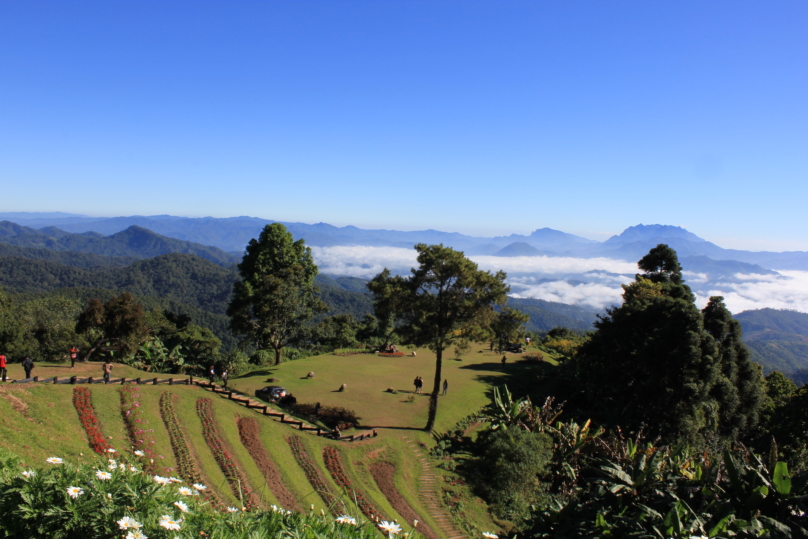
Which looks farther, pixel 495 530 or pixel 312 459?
pixel 312 459

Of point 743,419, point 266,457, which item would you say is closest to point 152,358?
point 266,457

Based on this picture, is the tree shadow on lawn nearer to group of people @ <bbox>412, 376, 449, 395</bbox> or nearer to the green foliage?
group of people @ <bbox>412, 376, 449, 395</bbox>

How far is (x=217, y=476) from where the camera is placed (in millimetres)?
15438

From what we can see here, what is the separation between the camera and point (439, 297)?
82.1ft

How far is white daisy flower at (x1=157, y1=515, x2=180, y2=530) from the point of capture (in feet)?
15.9

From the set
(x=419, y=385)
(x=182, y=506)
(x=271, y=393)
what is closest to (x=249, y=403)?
(x=271, y=393)

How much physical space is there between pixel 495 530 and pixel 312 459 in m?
8.17

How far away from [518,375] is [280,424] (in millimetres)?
23459

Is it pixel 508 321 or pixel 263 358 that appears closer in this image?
pixel 508 321

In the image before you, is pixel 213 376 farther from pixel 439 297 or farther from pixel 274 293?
pixel 439 297

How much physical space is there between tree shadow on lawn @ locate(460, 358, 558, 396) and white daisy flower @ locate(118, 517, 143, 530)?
30.8 metres

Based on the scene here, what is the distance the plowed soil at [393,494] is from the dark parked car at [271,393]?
9.14 m

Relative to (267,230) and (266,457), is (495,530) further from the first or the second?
(267,230)

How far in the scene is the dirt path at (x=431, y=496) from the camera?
1709 centimetres
